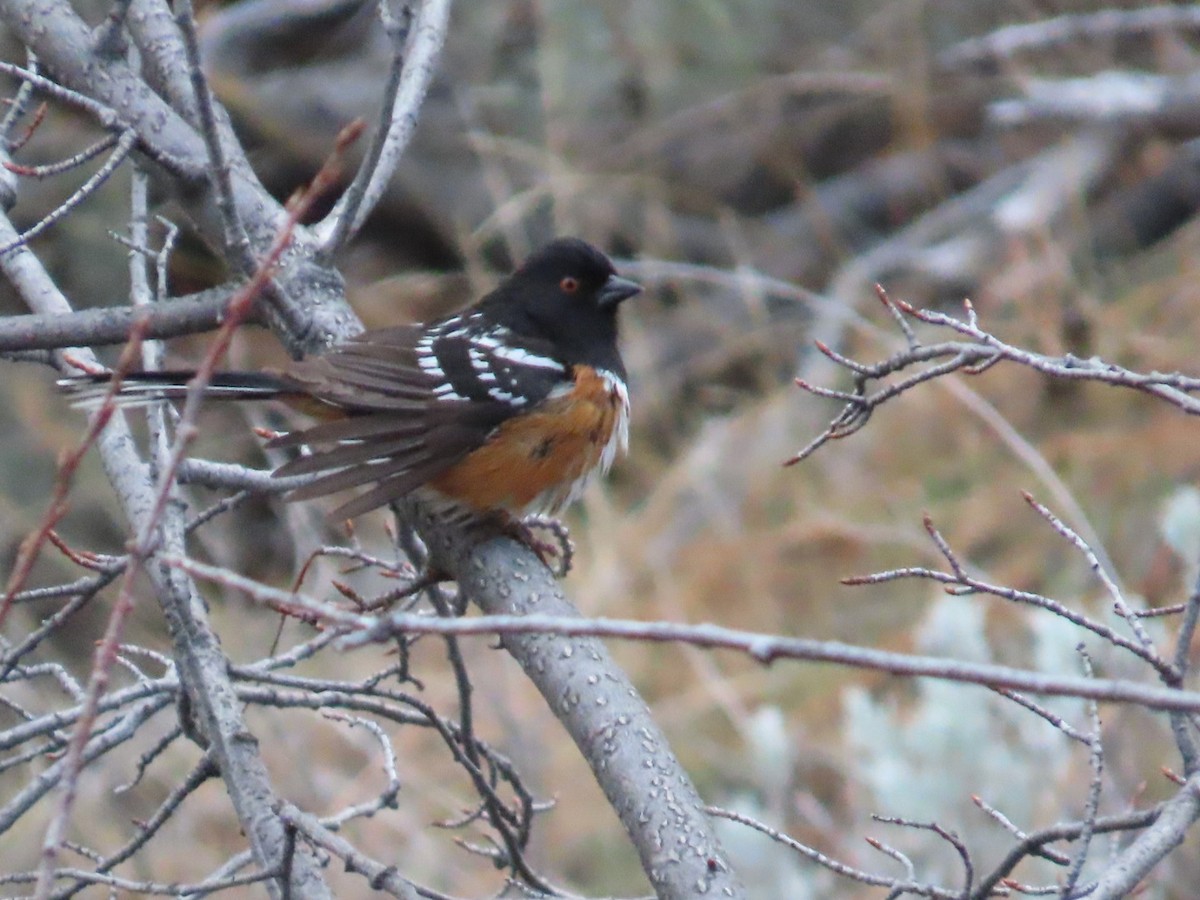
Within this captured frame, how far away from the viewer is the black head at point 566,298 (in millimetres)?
3480

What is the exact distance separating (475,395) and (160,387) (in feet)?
2.61

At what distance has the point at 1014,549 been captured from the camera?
5.70 meters

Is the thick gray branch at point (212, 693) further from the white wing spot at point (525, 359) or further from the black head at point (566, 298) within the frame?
the black head at point (566, 298)

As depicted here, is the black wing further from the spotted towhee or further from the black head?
the black head

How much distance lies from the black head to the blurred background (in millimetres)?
863

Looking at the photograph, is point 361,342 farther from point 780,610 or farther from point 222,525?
point 222,525

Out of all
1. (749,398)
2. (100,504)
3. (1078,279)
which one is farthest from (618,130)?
(100,504)

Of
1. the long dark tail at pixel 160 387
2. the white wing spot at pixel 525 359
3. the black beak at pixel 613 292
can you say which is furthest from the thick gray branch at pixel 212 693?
the black beak at pixel 613 292

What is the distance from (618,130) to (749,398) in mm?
1919

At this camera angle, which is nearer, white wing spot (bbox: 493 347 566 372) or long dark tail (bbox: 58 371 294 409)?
long dark tail (bbox: 58 371 294 409)

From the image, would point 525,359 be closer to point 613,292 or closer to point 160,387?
point 613,292

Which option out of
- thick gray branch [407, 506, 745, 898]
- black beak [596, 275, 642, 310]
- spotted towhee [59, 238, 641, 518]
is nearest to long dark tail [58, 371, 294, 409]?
spotted towhee [59, 238, 641, 518]

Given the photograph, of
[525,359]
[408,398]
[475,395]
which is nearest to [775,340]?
[525,359]

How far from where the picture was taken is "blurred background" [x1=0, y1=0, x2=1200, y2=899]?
4.93 metres
